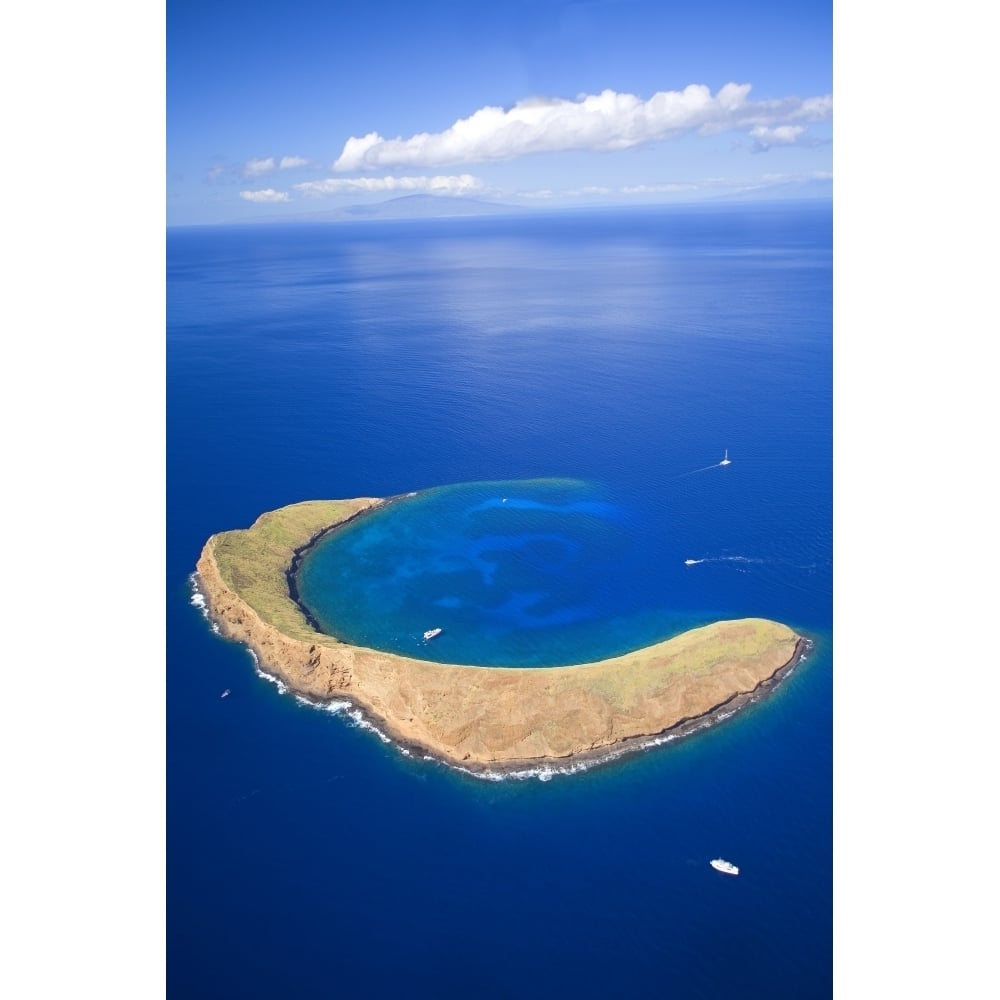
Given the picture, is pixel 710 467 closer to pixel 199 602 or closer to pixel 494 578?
pixel 494 578

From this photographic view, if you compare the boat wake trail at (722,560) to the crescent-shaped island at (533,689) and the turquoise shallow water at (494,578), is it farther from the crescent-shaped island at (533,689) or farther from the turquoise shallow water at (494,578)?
the crescent-shaped island at (533,689)

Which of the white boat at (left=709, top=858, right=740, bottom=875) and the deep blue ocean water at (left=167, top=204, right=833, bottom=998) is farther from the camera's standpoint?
the white boat at (left=709, top=858, right=740, bottom=875)

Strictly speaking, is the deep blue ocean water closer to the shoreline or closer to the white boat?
the white boat

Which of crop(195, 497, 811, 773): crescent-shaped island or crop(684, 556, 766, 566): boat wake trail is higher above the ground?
crop(684, 556, 766, 566): boat wake trail

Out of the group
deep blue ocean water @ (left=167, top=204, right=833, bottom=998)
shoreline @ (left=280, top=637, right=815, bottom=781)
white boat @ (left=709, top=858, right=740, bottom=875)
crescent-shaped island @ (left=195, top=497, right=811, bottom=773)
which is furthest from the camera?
crescent-shaped island @ (left=195, top=497, right=811, bottom=773)

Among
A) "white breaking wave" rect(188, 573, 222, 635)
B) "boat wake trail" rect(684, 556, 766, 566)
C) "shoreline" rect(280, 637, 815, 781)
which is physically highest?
"boat wake trail" rect(684, 556, 766, 566)

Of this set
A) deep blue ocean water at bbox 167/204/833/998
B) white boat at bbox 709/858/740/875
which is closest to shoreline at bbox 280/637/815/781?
deep blue ocean water at bbox 167/204/833/998

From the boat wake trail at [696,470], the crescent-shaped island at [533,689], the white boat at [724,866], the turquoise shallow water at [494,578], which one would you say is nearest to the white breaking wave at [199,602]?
the crescent-shaped island at [533,689]
